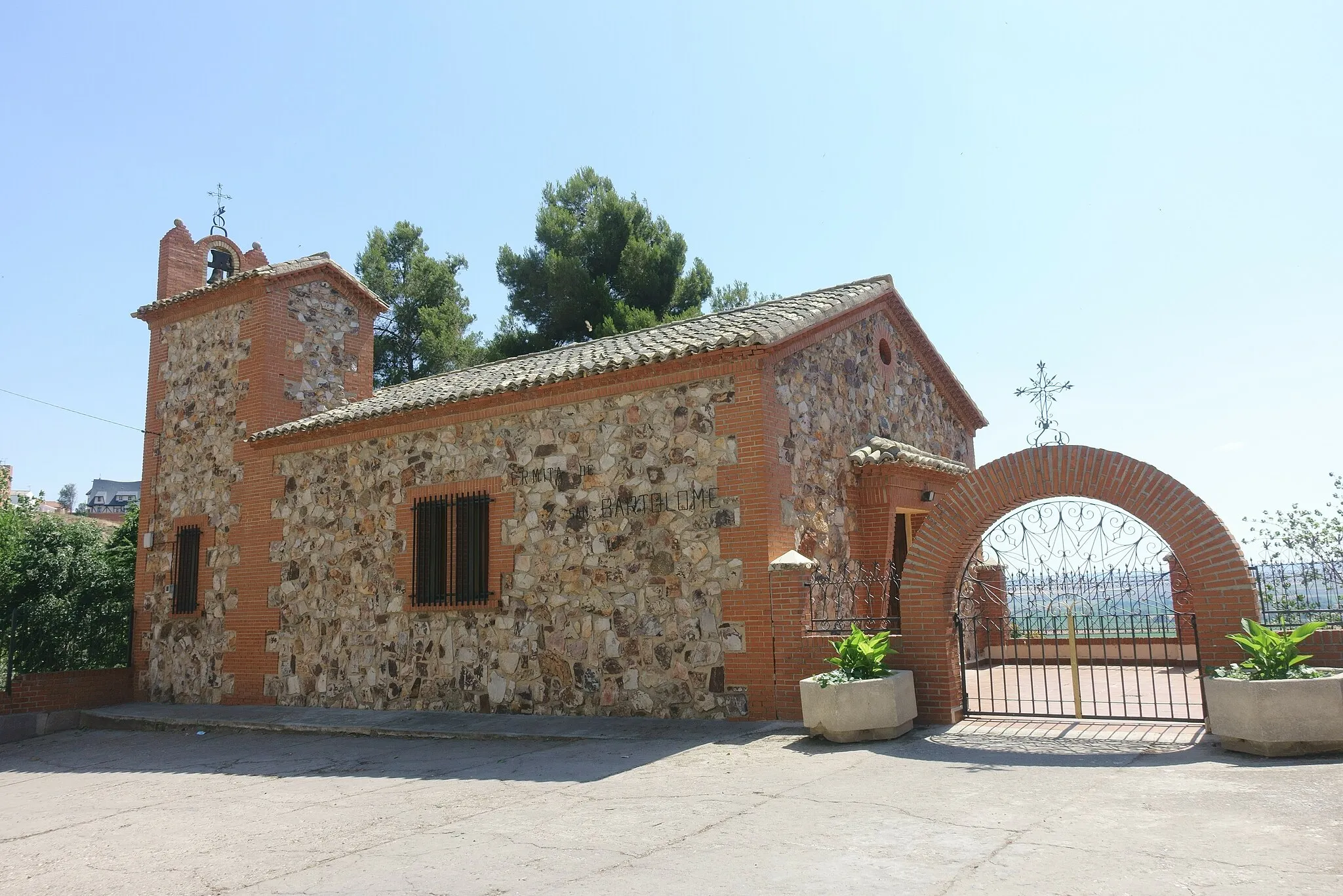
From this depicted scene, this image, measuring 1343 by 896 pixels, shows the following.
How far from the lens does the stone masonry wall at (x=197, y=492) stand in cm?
1504

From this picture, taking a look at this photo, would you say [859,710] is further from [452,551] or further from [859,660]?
[452,551]

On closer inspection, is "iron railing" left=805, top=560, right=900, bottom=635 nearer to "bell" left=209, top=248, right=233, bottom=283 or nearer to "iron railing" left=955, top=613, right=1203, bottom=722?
"iron railing" left=955, top=613, right=1203, bottom=722

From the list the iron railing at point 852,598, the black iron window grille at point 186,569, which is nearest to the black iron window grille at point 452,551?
the iron railing at point 852,598

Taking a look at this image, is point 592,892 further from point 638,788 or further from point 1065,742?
point 1065,742

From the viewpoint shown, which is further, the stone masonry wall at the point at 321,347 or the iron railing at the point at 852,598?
the stone masonry wall at the point at 321,347

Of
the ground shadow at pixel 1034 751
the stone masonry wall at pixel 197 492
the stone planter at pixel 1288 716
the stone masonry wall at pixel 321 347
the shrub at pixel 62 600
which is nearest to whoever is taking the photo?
the stone planter at pixel 1288 716

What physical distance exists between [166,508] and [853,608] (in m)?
12.4

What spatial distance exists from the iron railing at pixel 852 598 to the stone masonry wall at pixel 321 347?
32.3 ft

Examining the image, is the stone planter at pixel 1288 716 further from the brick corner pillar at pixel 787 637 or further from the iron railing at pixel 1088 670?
the brick corner pillar at pixel 787 637

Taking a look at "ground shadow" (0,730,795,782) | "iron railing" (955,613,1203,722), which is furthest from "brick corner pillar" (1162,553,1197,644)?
"ground shadow" (0,730,795,782)

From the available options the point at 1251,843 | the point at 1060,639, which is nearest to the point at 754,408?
the point at 1251,843

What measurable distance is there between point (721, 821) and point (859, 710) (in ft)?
9.19

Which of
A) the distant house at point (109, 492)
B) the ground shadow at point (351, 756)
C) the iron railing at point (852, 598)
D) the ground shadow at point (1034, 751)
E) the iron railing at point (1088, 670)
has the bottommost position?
the ground shadow at point (351, 756)

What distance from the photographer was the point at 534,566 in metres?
11.5
